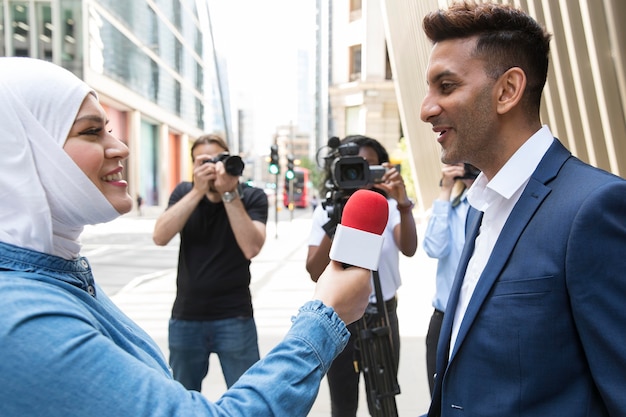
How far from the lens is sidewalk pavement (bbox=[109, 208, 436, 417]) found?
4945mm

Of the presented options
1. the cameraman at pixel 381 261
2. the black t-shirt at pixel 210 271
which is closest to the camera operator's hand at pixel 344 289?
the cameraman at pixel 381 261

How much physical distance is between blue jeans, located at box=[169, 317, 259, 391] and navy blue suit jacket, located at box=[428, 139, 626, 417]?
1.90 meters

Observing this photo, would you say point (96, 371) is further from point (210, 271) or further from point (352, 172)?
point (210, 271)

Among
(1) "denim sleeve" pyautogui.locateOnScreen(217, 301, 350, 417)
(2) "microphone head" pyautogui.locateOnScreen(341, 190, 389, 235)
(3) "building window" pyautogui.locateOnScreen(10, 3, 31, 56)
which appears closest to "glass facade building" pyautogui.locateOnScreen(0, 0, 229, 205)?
(3) "building window" pyautogui.locateOnScreen(10, 3, 31, 56)

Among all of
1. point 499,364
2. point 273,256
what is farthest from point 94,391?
point 273,256

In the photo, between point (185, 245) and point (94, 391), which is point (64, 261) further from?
point (185, 245)

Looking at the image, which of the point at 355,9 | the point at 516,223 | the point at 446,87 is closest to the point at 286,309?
the point at 446,87

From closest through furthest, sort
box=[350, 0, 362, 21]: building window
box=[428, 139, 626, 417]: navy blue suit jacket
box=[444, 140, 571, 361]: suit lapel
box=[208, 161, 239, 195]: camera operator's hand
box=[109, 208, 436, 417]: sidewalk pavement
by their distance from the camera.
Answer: box=[428, 139, 626, 417]: navy blue suit jacket
box=[444, 140, 571, 361]: suit lapel
box=[208, 161, 239, 195]: camera operator's hand
box=[109, 208, 436, 417]: sidewalk pavement
box=[350, 0, 362, 21]: building window

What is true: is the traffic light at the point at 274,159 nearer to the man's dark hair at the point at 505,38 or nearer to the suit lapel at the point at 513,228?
the man's dark hair at the point at 505,38

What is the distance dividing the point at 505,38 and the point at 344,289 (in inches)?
36.7

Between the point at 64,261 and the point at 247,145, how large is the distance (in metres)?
169

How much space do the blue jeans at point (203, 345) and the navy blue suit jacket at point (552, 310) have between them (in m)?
1.90

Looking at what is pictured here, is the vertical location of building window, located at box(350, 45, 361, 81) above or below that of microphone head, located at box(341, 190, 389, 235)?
above

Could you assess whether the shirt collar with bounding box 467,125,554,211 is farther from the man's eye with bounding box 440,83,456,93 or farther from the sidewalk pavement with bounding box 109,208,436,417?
the sidewalk pavement with bounding box 109,208,436,417
